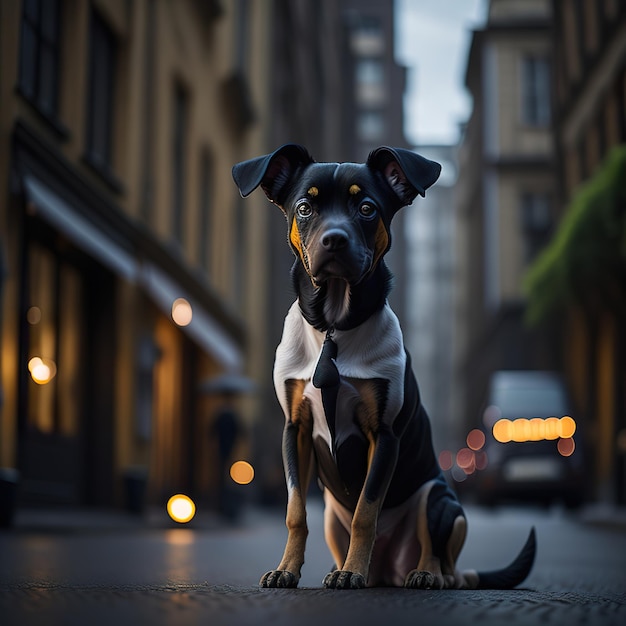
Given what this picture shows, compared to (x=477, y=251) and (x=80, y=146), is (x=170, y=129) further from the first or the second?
(x=477, y=251)

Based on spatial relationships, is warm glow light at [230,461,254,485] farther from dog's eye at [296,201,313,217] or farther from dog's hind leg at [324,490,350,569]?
dog's eye at [296,201,313,217]

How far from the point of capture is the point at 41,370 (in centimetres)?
1430

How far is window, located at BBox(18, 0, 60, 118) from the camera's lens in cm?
1347

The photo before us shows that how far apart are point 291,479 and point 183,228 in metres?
18.7

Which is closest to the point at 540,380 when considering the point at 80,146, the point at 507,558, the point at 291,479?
the point at 80,146

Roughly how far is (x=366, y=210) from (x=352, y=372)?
550 mm

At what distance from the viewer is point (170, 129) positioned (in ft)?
70.0

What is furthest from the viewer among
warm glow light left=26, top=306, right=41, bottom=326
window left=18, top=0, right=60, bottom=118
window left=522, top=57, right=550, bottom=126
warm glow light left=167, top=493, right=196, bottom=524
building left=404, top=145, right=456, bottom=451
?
building left=404, top=145, right=456, bottom=451

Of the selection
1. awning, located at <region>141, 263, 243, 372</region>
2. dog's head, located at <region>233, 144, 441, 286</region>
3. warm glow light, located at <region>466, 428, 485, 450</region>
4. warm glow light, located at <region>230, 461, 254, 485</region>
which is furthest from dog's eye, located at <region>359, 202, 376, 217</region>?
warm glow light, located at <region>230, 461, 254, 485</region>

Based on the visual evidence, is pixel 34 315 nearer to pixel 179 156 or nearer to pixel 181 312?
pixel 181 312

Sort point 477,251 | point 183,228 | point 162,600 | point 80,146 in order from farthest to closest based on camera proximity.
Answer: point 477,251, point 183,228, point 80,146, point 162,600

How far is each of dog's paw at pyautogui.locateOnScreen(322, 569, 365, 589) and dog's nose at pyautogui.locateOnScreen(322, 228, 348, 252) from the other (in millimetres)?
1050

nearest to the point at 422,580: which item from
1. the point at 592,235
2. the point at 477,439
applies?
the point at 592,235

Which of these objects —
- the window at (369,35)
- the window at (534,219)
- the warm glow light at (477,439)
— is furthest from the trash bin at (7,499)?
the window at (369,35)
